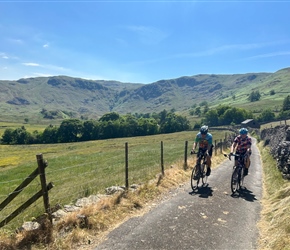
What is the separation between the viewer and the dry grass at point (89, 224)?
6551 millimetres

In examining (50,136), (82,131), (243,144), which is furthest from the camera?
(82,131)

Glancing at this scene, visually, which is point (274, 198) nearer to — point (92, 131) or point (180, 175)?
point (180, 175)

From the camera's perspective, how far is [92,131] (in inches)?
4439

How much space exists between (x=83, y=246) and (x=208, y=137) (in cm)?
766

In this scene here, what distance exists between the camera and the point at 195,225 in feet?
26.7

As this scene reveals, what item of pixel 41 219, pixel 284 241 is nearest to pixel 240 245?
pixel 284 241

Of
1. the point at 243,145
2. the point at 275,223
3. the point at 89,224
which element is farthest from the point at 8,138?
the point at 275,223

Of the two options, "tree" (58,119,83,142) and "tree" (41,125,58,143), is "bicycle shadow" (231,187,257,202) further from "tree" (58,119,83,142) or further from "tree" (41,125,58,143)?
"tree" (41,125,58,143)

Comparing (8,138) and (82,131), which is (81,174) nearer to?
(82,131)

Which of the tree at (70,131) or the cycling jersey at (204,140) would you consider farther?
the tree at (70,131)

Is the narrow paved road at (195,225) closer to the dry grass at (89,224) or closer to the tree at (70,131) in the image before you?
the dry grass at (89,224)

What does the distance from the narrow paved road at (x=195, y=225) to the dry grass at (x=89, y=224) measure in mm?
414

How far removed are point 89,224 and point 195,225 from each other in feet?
11.2

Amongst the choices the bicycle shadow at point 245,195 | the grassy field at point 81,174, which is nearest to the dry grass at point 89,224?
the grassy field at point 81,174
